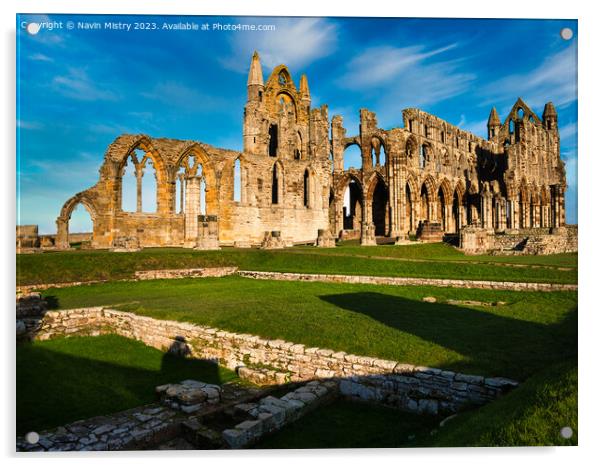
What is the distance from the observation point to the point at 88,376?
6.82m

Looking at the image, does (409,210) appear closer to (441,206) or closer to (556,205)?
(441,206)

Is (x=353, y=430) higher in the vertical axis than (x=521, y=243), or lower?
lower

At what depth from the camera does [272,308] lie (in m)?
9.72

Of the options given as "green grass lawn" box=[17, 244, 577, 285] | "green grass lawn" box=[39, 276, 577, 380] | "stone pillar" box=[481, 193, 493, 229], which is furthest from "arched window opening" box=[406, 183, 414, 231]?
"green grass lawn" box=[39, 276, 577, 380]

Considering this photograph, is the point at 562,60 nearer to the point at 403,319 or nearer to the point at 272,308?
the point at 403,319

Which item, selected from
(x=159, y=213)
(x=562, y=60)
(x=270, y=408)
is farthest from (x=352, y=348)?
(x=159, y=213)

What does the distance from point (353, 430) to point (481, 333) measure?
3318 millimetres

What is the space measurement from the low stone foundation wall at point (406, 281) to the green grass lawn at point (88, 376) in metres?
7.56

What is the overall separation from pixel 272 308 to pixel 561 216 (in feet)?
113

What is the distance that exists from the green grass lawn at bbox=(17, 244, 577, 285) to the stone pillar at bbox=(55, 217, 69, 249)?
4469 mm

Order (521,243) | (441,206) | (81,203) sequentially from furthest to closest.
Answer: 1. (441,206)
2. (521,243)
3. (81,203)

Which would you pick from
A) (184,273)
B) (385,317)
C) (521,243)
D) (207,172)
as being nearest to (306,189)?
(207,172)

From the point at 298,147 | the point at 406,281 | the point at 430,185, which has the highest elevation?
A: the point at 298,147
